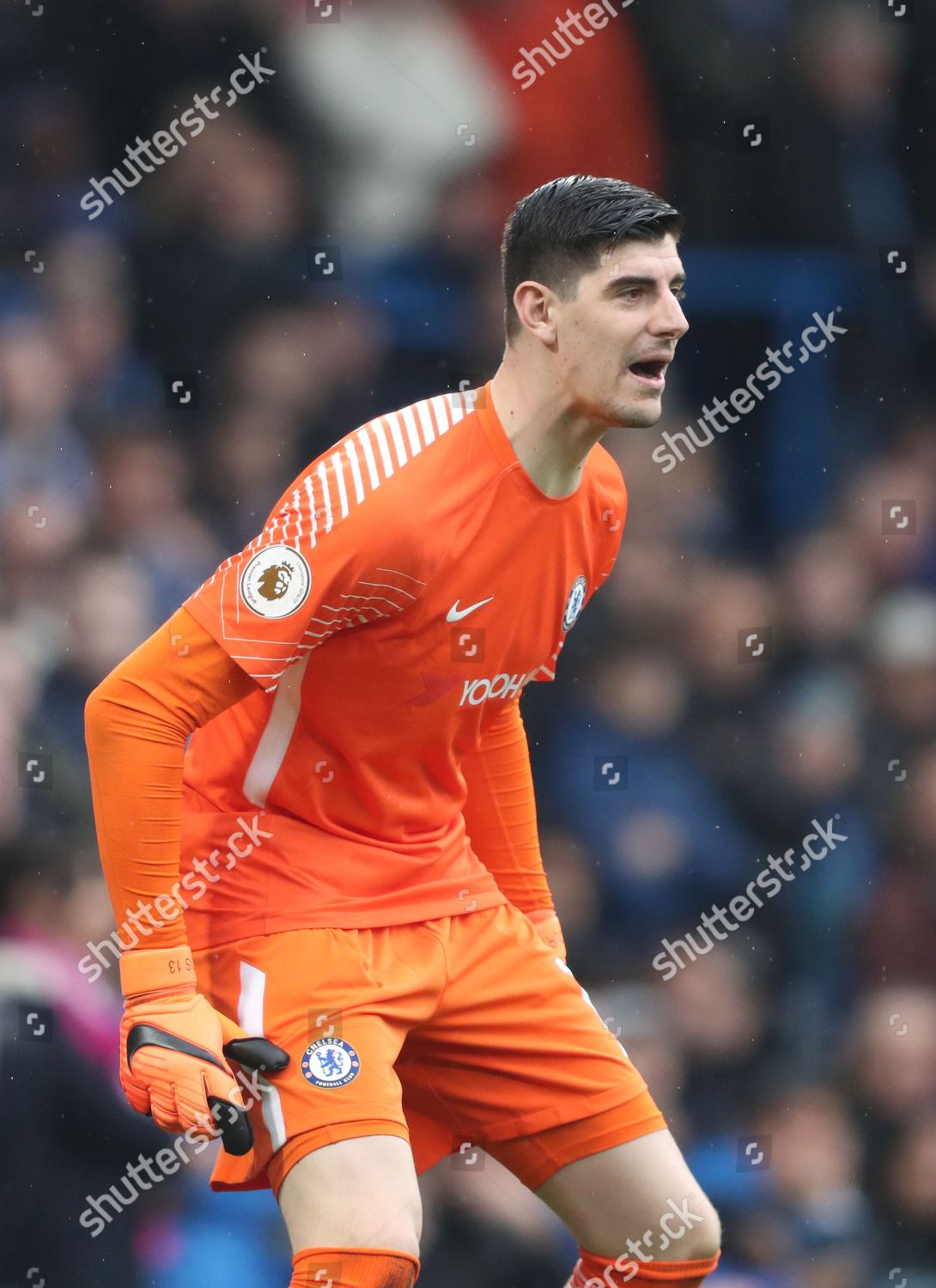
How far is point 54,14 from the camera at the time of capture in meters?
3.32

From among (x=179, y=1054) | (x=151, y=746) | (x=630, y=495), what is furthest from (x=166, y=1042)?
(x=630, y=495)

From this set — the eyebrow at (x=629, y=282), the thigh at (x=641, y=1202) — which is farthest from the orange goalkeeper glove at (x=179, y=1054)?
the eyebrow at (x=629, y=282)

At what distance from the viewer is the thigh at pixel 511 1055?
2332 millimetres

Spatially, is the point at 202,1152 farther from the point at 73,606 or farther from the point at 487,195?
the point at 487,195

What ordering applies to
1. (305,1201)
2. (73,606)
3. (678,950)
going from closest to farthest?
(305,1201)
(73,606)
(678,950)

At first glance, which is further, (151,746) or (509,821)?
(509,821)

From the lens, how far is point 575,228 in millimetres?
2227

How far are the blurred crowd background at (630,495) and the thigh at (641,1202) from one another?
3.56ft

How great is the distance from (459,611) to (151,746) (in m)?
0.43

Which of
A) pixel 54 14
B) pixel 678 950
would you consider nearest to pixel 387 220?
pixel 54 14

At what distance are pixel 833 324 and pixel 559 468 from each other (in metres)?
1.62

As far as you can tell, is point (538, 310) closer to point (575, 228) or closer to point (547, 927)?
point (575, 228)

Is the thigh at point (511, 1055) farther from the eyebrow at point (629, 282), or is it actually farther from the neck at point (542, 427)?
the eyebrow at point (629, 282)

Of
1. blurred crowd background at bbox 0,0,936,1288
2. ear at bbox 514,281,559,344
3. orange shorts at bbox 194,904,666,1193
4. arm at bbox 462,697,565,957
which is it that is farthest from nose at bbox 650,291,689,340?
blurred crowd background at bbox 0,0,936,1288
